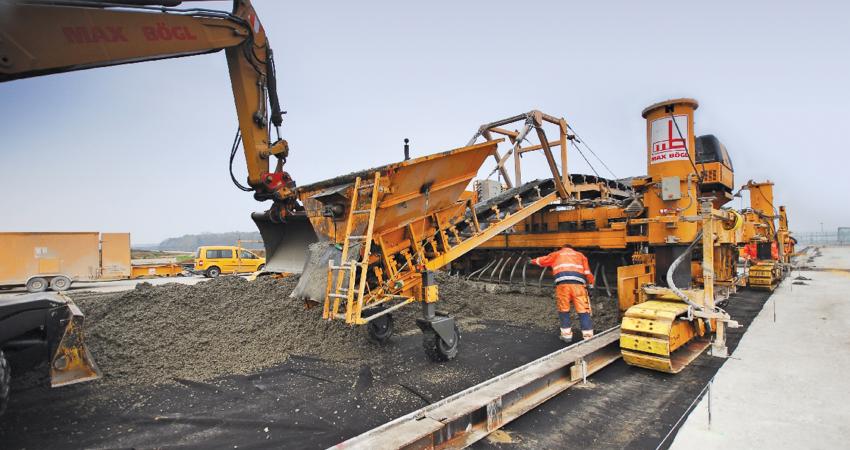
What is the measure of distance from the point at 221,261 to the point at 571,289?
56.3 ft

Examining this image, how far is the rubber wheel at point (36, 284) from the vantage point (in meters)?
14.4

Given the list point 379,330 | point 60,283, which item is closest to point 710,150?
point 379,330

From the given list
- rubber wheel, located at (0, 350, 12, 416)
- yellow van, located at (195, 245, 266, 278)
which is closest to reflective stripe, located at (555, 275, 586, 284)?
rubber wheel, located at (0, 350, 12, 416)

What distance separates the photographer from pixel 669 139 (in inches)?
213

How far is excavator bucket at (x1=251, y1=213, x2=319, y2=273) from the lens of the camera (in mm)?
6523

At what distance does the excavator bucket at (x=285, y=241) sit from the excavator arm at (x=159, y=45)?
0.89 feet

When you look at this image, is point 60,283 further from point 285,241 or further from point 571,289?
point 571,289

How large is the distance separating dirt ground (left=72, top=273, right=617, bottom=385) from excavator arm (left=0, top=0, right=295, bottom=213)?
153cm

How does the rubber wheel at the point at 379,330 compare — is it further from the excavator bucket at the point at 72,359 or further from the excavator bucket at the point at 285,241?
the excavator bucket at the point at 72,359

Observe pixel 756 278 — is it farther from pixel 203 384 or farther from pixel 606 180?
pixel 203 384

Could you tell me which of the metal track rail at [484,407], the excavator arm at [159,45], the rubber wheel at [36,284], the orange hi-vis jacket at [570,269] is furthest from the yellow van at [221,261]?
the metal track rail at [484,407]

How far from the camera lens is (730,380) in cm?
399

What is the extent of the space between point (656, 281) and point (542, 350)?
211 cm

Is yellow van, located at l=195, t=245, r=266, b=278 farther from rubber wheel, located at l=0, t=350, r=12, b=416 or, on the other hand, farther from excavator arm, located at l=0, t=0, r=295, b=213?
rubber wheel, located at l=0, t=350, r=12, b=416
